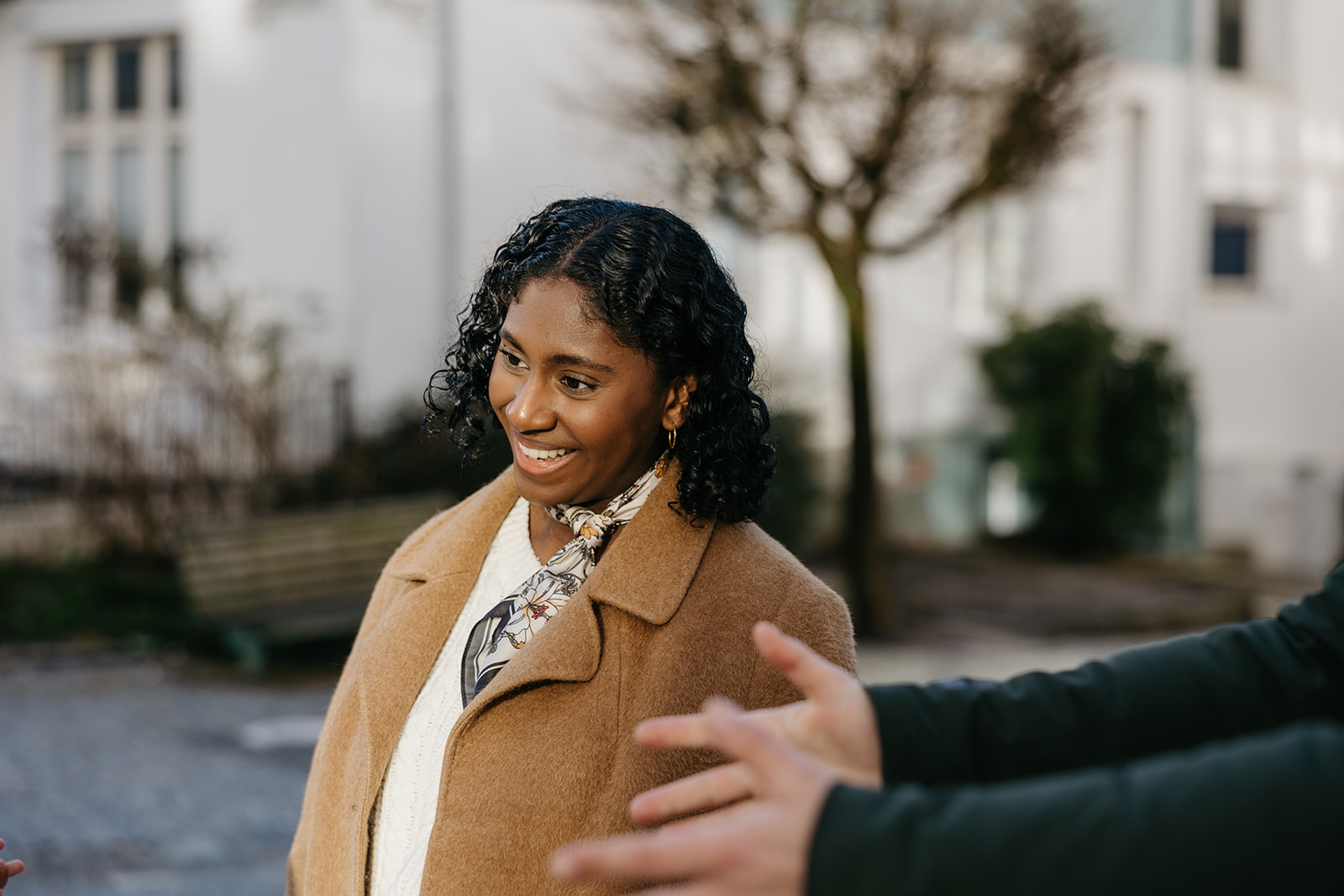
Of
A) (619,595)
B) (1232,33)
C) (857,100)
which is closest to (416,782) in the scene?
(619,595)

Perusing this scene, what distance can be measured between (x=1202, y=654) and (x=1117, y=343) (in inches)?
458

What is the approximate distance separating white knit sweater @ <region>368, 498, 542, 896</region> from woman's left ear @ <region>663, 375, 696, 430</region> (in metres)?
0.44

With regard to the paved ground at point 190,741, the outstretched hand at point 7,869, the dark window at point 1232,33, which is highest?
the dark window at point 1232,33

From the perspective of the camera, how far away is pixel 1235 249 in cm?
1521

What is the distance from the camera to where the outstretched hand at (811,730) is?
1.25 m

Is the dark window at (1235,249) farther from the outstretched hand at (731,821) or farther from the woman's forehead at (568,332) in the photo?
the outstretched hand at (731,821)

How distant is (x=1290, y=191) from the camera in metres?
14.8

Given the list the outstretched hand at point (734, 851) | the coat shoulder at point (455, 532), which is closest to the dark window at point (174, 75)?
the coat shoulder at point (455, 532)

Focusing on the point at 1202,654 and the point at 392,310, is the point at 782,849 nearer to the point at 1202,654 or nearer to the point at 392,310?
the point at 1202,654

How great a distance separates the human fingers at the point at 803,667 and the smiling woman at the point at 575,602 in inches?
21.2

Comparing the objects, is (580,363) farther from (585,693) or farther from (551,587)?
(585,693)

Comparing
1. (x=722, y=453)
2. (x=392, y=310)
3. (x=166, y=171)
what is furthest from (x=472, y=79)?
(x=722, y=453)

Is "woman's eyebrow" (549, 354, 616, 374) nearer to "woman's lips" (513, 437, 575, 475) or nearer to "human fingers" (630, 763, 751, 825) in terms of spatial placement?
"woman's lips" (513, 437, 575, 475)

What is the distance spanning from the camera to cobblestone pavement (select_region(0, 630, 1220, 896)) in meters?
4.74
